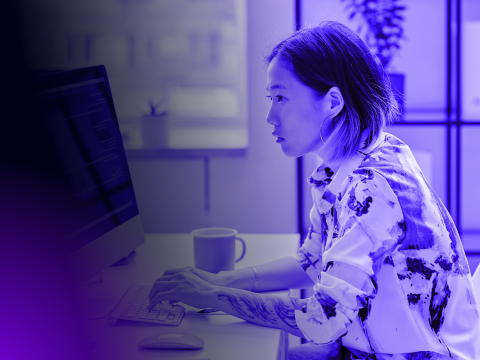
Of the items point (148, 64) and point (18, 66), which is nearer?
point (18, 66)

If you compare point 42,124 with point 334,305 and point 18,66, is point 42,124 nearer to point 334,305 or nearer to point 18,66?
point 18,66

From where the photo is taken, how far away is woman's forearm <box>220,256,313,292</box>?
2.77 feet

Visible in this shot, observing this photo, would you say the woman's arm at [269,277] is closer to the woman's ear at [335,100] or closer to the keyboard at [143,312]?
the keyboard at [143,312]

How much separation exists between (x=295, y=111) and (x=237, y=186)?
100cm

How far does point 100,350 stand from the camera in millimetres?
566

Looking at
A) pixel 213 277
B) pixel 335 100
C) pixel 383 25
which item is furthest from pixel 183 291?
pixel 383 25

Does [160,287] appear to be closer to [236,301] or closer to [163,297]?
[163,297]

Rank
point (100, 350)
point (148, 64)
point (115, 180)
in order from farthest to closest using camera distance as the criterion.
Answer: point (148, 64), point (115, 180), point (100, 350)

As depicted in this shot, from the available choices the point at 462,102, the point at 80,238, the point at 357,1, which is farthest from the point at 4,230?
the point at 462,102

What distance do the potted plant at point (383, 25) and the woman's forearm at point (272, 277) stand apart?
3.86 ft

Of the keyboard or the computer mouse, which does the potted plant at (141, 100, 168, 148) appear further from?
the computer mouse

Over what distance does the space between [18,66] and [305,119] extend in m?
0.68

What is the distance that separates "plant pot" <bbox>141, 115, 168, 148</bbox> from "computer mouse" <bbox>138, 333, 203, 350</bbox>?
1246 mm

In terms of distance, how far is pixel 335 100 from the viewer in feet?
2.65
